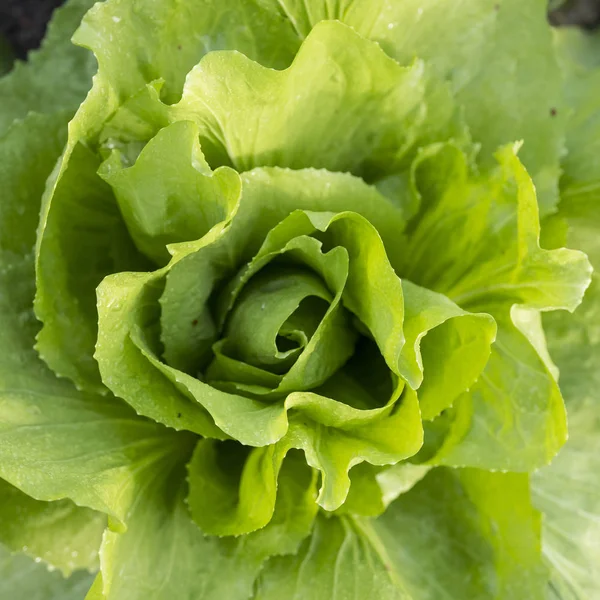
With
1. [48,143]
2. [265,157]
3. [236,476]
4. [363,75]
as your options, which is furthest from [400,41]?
[236,476]

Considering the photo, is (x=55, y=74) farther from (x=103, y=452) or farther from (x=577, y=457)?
(x=577, y=457)

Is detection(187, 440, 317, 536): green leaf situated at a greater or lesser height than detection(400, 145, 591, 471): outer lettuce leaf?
lesser

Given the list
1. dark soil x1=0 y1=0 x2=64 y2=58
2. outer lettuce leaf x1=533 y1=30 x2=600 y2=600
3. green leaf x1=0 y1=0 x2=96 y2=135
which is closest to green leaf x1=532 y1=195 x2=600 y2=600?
outer lettuce leaf x1=533 y1=30 x2=600 y2=600

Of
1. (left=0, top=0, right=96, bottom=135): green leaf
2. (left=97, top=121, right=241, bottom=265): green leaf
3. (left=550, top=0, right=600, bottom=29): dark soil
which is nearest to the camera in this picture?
(left=97, top=121, right=241, bottom=265): green leaf

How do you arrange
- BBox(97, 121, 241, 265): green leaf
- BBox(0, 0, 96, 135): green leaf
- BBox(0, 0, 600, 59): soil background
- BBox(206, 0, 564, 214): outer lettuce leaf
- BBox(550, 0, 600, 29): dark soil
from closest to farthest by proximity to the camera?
BBox(97, 121, 241, 265): green leaf < BBox(206, 0, 564, 214): outer lettuce leaf < BBox(0, 0, 96, 135): green leaf < BBox(0, 0, 600, 59): soil background < BBox(550, 0, 600, 29): dark soil

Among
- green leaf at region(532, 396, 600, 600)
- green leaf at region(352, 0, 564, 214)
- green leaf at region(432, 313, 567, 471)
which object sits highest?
green leaf at region(352, 0, 564, 214)

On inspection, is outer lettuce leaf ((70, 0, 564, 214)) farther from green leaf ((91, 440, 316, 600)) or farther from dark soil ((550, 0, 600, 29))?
dark soil ((550, 0, 600, 29))

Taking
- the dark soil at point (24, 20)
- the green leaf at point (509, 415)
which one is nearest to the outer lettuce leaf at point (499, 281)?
the green leaf at point (509, 415)

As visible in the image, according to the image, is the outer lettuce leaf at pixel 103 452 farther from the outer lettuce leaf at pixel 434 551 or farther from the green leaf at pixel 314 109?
the green leaf at pixel 314 109
